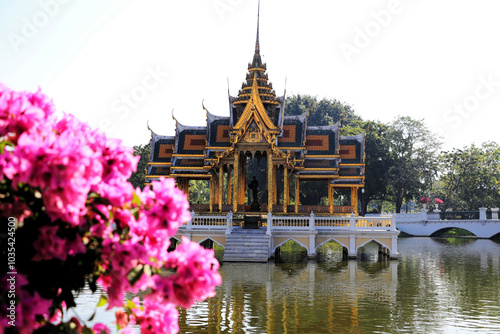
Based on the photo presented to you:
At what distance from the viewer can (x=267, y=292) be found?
13055 millimetres

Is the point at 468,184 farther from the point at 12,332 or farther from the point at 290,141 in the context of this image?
the point at 12,332

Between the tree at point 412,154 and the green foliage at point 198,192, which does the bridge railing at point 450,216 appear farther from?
the green foliage at point 198,192

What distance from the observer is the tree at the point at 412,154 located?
1829 inches

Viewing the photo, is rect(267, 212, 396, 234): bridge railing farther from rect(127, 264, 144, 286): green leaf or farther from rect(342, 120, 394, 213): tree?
rect(342, 120, 394, 213): tree

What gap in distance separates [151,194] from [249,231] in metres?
18.4

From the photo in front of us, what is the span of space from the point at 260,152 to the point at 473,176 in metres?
31.9

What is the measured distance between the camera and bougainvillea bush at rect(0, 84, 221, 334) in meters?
2.50

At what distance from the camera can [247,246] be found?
2011cm

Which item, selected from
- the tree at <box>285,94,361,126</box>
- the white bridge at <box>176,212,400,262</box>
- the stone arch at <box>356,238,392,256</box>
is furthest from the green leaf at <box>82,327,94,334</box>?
the tree at <box>285,94,361,126</box>

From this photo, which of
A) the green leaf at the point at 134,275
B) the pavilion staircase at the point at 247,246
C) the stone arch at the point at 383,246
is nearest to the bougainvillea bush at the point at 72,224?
the green leaf at the point at 134,275

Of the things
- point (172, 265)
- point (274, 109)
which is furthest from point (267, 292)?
point (274, 109)

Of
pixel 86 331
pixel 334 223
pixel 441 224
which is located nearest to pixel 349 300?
pixel 334 223

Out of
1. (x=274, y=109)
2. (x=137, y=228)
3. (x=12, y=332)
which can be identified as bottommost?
(x=12, y=332)

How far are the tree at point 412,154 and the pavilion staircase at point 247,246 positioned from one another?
2849cm
